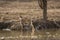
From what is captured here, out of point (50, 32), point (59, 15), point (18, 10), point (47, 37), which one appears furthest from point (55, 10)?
point (47, 37)

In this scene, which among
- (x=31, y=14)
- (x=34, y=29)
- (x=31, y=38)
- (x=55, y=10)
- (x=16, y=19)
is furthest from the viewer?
(x=55, y=10)

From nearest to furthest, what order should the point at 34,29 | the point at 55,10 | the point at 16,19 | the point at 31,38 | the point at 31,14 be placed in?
1. the point at 31,38
2. the point at 34,29
3. the point at 16,19
4. the point at 31,14
5. the point at 55,10

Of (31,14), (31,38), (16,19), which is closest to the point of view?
(31,38)

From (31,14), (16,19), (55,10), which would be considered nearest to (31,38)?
(16,19)

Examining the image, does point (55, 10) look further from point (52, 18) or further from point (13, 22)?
point (13, 22)

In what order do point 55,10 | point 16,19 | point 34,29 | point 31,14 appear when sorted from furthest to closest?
point 55,10, point 31,14, point 16,19, point 34,29

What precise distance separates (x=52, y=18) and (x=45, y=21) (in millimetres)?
1231

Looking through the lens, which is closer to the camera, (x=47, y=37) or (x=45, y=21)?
(x=47, y=37)

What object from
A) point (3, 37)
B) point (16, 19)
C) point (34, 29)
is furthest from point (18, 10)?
point (3, 37)

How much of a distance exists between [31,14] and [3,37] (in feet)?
12.0

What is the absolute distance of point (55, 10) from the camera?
1744 centimetres

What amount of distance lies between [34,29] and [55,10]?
355cm

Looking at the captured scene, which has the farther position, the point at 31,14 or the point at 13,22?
the point at 31,14

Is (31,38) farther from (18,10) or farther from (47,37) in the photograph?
(18,10)
